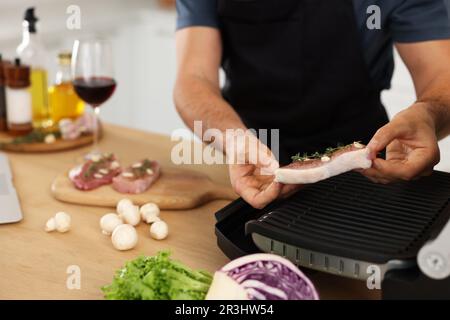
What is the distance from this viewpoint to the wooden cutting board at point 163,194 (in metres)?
1.41

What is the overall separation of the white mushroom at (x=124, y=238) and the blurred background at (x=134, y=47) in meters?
2.08

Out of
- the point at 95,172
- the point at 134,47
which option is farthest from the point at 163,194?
the point at 134,47

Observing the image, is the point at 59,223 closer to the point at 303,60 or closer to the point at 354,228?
the point at 354,228

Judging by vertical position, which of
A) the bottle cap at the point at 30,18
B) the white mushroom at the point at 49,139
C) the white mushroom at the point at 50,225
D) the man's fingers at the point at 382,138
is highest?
the bottle cap at the point at 30,18

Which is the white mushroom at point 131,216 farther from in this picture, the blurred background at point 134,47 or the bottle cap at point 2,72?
the blurred background at point 134,47

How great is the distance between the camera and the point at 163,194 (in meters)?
1.44

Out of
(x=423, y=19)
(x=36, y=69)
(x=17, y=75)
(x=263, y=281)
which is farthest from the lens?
(x=36, y=69)

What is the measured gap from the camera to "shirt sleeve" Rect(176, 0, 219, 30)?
180 cm

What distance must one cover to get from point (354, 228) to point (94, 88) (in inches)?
36.0

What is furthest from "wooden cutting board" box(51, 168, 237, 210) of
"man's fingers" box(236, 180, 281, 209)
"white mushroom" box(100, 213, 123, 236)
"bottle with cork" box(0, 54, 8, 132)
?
"bottle with cork" box(0, 54, 8, 132)

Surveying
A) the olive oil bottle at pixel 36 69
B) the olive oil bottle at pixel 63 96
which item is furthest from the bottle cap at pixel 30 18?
the olive oil bottle at pixel 63 96

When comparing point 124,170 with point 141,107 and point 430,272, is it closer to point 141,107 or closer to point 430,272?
point 430,272
